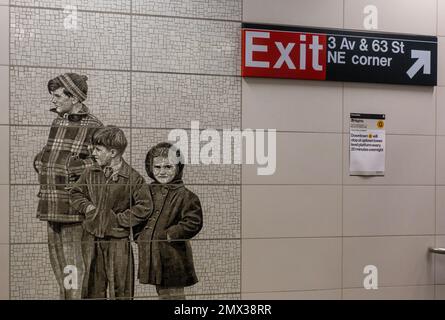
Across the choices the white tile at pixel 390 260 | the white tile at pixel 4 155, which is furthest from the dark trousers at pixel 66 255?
the white tile at pixel 390 260

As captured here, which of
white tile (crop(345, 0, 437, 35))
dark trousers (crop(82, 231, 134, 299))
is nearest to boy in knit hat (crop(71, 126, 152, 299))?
dark trousers (crop(82, 231, 134, 299))

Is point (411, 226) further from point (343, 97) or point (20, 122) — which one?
point (20, 122)

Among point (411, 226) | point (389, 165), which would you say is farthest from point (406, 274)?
point (389, 165)

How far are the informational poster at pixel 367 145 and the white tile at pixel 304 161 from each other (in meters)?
0.08

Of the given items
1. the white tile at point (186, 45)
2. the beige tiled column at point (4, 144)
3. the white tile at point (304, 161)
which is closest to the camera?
the beige tiled column at point (4, 144)

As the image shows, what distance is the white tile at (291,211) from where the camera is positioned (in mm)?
2215

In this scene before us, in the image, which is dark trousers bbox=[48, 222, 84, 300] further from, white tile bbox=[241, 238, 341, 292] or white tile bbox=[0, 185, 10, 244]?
white tile bbox=[241, 238, 341, 292]

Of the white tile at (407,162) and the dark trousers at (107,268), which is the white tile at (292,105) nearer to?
the white tile at (407,162)

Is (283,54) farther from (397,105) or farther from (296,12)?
(397,105)

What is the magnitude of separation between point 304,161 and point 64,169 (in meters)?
1.17

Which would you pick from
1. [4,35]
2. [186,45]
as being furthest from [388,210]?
[4,35]

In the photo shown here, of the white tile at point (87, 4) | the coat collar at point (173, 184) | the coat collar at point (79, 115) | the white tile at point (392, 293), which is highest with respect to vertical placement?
the white tile at point (87, 4)

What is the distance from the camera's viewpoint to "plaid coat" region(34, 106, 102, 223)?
2.05 m

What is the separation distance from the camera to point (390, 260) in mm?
2340
